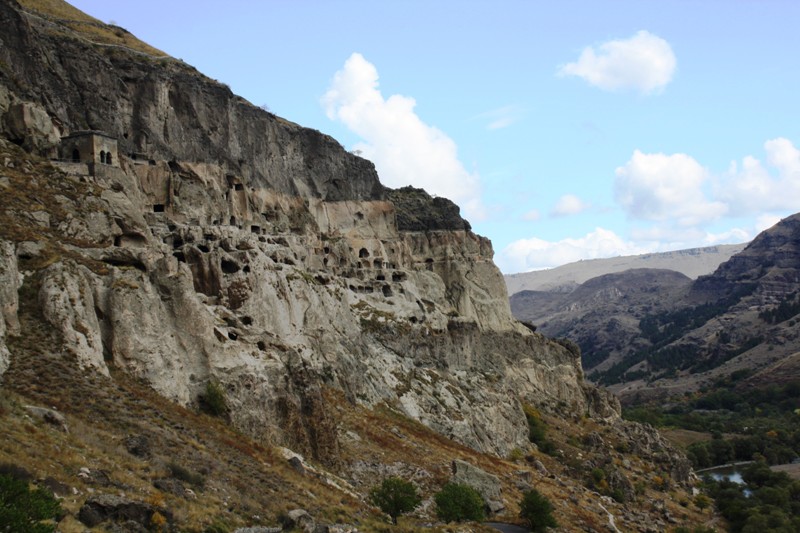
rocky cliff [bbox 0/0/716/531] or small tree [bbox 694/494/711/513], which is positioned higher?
rocky cliff [bbox 0/0/716/531]

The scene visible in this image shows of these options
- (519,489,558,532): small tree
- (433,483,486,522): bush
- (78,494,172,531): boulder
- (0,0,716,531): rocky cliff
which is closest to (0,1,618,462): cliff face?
(0,0,716,531): rocky cliff

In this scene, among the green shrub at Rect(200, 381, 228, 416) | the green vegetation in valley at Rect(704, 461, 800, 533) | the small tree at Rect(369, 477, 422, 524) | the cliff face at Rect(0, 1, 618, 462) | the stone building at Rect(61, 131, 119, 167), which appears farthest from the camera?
the green vegetation in valley at Rect(704, 461, 800, 533)

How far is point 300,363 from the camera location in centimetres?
4306

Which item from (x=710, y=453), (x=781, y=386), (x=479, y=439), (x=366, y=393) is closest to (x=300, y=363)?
(x=366, y=393)

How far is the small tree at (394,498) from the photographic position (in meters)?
38.8

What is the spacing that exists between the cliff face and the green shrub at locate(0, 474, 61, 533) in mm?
10898

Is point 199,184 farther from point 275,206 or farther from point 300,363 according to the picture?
point 300,363

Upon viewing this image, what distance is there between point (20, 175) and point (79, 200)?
3332 mm

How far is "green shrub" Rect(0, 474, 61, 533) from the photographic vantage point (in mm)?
18438

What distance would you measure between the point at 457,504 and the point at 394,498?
16.1ft

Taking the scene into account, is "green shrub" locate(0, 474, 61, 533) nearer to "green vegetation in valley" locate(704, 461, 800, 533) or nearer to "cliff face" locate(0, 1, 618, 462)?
"cliff face" locate(0, 1, 618, 462)

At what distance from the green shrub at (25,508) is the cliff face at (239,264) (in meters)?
10.9

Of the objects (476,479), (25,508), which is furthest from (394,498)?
(25,508)

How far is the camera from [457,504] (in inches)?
1658
